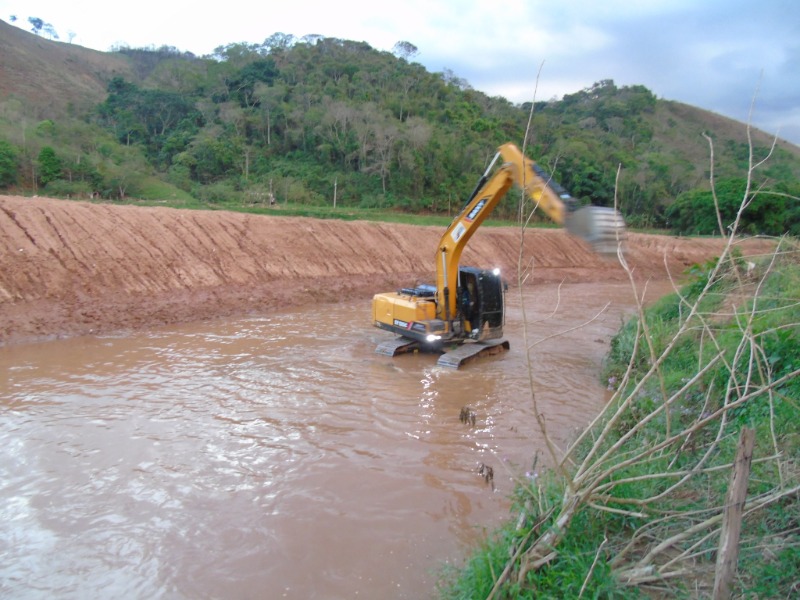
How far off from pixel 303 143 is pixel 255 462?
122 ft

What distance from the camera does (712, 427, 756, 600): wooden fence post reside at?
8.50 feet

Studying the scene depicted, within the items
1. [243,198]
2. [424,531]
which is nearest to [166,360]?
[424,531]

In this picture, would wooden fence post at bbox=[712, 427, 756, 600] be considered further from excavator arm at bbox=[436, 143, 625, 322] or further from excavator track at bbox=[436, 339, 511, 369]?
excavator track at bbox=[436, 339, 511, 369]

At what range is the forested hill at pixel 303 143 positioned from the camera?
1127 inches

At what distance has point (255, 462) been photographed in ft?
19.1

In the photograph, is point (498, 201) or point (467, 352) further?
point (467, 352)

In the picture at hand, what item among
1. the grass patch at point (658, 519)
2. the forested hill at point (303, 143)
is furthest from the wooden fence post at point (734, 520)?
the forested hill at point (303, 143)

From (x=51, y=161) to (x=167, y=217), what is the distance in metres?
10.2

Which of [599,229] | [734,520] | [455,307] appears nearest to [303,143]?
[455,307]

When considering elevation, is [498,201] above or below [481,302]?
above

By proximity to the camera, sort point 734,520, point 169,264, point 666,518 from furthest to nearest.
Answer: point 169,264
point 666,518
point 734,520

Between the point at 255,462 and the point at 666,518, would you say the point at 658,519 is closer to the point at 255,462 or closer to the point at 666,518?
the point at 666,518

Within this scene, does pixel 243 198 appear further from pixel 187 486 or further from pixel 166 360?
pixel 187 486

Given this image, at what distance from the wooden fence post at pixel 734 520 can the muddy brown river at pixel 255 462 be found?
106 centimetres
